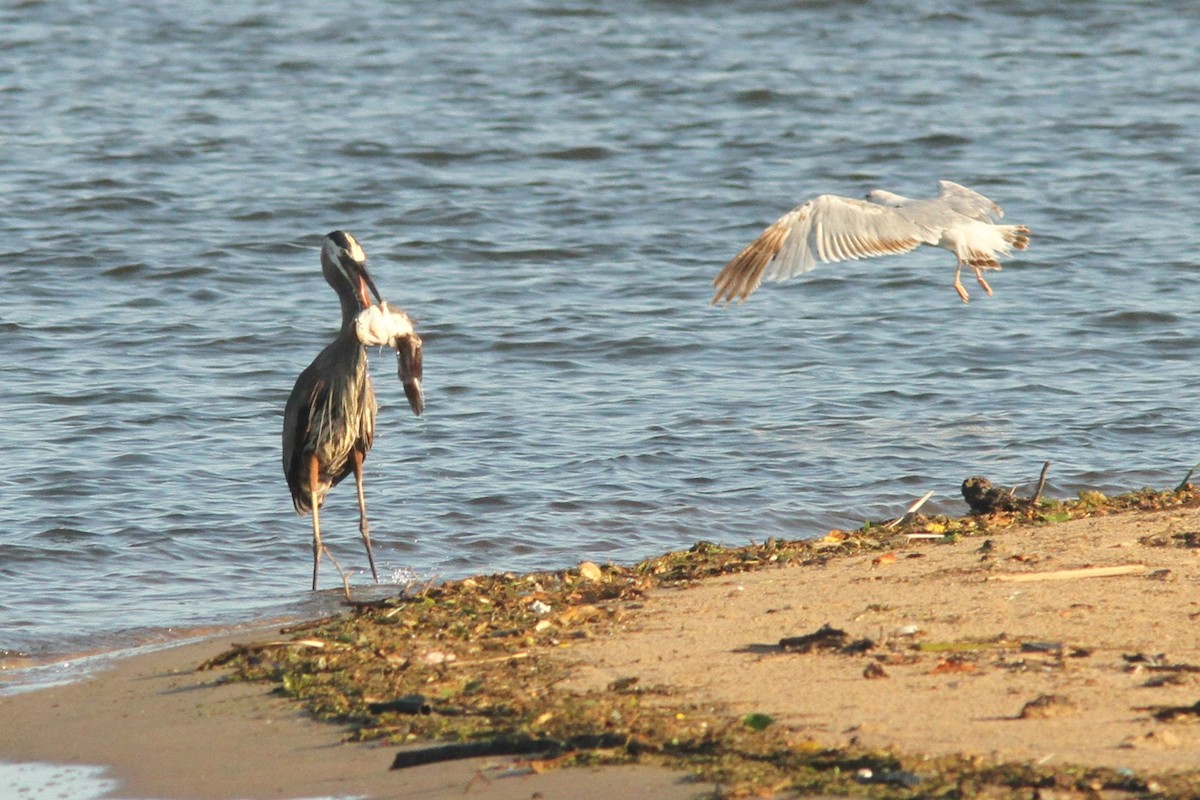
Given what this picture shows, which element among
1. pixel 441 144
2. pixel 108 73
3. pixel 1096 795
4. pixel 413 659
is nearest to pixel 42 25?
pixel 108 73

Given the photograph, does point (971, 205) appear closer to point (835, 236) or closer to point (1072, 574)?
point (835, 236)

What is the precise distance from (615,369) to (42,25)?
1220cm

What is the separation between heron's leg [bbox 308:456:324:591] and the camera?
23.1 ft

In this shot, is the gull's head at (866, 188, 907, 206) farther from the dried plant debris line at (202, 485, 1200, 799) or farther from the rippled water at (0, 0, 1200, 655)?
the dried plant debris line at (202, 485, 1200, 799)

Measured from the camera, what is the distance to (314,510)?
7262mm

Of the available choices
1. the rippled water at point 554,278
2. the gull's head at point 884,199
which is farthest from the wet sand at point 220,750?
the gull's head at point 884,199

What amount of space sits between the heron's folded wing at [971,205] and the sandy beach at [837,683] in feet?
12.7

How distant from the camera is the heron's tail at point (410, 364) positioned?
6707mm

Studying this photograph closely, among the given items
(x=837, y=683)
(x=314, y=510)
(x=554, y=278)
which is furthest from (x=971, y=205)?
(x=837, y=683)

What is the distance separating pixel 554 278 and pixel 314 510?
5369 millimetres

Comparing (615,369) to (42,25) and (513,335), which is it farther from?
(42,25)

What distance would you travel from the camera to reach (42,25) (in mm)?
19797

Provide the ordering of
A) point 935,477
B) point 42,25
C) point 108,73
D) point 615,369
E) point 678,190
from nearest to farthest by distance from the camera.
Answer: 1. point 935,477
2. point 615,369
3. point 678,190
4. point 108,73
5. point 42,25

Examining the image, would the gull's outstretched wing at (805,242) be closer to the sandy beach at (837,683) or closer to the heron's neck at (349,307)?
the heron's neck at (349,307)
